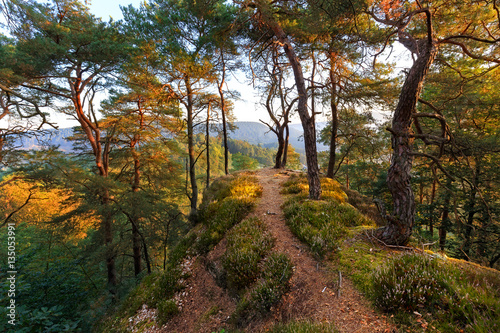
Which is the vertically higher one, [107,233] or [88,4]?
[88,4]

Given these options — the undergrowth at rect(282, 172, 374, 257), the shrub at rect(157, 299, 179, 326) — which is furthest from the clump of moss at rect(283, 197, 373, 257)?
the shrub at rect(157, 299, 179, 326)

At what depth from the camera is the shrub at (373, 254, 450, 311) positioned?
2.70 metres

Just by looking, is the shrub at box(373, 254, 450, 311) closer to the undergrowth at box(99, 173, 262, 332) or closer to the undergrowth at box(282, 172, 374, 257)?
the undergrowth at box(282, 172, 374, 257)

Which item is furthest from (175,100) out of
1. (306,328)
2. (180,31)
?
(306,328)

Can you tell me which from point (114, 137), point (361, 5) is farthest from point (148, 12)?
point (361, 5)

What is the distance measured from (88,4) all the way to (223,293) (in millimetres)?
16766

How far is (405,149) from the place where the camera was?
3783 millimetres

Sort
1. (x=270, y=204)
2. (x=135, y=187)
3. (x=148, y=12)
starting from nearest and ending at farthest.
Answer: (x=270, y=204), (x=148, y=12), (x=135, y=187)

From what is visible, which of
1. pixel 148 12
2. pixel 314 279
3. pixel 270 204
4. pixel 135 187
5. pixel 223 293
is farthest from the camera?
pixel 135 187

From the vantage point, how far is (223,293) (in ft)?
17.3

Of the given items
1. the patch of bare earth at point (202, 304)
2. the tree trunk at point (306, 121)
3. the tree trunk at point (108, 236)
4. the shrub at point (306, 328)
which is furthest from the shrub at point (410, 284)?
the tree trunk at point (108, 236)

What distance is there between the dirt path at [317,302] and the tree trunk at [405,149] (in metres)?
1.73

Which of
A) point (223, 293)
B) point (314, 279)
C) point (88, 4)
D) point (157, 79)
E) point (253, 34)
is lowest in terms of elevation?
point (223, 293)

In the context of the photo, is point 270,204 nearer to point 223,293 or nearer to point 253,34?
point 223,293
